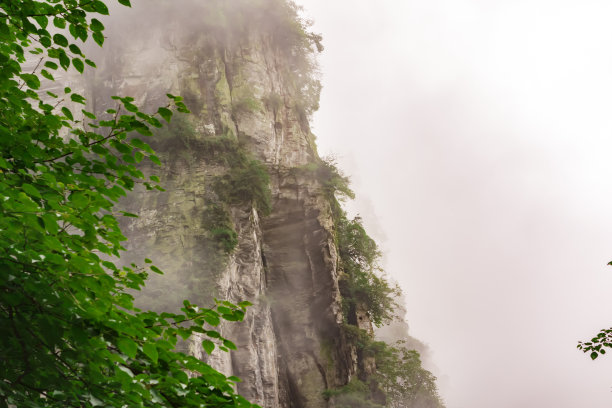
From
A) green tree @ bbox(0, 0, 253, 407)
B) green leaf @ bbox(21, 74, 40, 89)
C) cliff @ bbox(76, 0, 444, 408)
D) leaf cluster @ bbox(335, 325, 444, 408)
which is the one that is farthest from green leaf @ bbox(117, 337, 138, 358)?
leaf cluster @ bbox(335, 325, 444, 408)

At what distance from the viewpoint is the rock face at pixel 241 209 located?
18.5 meters

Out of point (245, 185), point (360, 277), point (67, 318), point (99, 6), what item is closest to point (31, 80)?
point (99, 6)

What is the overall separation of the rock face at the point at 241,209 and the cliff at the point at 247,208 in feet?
0.19

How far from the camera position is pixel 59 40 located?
3.51 meters

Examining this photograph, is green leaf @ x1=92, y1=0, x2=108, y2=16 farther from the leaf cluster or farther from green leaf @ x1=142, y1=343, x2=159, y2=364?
the leaf cluster

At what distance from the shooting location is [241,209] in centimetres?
2091

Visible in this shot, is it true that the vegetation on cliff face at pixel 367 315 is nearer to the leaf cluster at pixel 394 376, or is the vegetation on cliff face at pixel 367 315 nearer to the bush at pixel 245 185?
the leaf cluster at pixel 394 376

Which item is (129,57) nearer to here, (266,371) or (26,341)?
(266,371)

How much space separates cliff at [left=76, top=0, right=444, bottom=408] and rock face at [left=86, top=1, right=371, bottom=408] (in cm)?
6

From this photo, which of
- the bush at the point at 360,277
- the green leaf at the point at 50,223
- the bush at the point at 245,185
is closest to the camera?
the green leaf at the point at 50,223

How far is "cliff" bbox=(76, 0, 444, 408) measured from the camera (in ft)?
61.1

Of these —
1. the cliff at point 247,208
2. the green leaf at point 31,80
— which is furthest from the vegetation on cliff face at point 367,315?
the green leaf at point 31,80

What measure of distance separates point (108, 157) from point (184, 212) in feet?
52.0

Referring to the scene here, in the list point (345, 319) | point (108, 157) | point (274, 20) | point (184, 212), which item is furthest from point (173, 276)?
point (274, 20)
